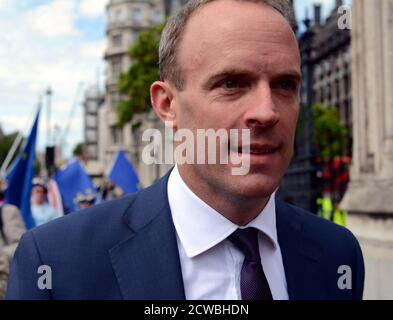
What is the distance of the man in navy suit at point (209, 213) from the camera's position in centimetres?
163

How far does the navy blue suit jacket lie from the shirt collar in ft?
0.12

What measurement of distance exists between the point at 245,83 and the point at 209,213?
425 mm

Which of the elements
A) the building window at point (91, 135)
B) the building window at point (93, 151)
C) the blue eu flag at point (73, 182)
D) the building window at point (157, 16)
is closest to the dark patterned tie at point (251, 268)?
the blue eu flag at point (73, 182)

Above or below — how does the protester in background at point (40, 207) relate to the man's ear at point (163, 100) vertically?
below

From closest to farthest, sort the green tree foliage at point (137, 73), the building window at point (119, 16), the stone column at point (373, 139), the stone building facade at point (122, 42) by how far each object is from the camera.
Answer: the stone column at point (373, 139) → the green tree foliage at point (137, 73) → the stone building facade at point (122, 42) → the building window at point (119, 16)

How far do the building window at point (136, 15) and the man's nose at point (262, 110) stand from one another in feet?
165

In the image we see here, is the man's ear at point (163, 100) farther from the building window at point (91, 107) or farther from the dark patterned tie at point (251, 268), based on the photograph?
the building window at point (91, 107)

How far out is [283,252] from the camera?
74.9 inches

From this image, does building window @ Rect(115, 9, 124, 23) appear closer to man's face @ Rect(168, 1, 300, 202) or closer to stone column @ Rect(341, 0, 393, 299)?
stone column @ Rect(341, 0, 393, 299)

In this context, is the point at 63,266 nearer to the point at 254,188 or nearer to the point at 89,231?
the point at 89,231

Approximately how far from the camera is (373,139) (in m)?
6.22

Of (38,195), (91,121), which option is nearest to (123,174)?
(38,195)

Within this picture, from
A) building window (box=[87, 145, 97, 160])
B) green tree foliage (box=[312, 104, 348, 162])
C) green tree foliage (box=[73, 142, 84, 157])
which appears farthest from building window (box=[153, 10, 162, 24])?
building window (box=[87, 145, 97, 160])
